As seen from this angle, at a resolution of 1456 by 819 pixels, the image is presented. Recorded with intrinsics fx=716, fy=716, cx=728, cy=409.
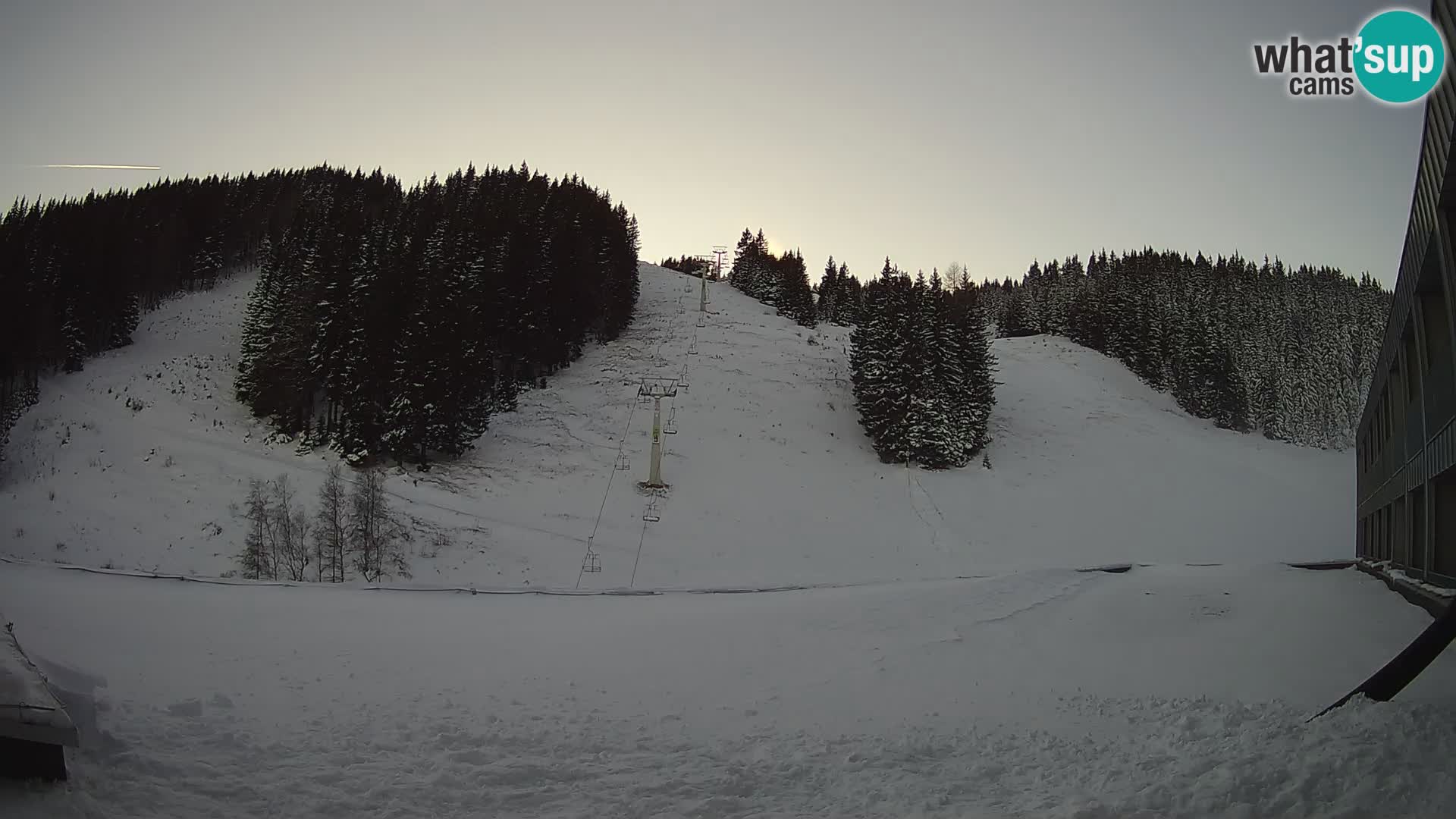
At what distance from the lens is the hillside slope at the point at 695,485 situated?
90.1 ft

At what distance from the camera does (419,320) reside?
36812mm

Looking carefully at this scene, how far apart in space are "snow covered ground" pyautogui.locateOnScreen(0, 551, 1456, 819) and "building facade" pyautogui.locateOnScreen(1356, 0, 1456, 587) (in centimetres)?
146

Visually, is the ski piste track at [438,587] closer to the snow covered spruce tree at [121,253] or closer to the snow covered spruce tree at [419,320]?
the snow covered spruce tree at [419,320]

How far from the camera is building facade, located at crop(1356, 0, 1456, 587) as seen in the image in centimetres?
971

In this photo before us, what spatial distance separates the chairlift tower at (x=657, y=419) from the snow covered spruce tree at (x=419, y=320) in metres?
8.04

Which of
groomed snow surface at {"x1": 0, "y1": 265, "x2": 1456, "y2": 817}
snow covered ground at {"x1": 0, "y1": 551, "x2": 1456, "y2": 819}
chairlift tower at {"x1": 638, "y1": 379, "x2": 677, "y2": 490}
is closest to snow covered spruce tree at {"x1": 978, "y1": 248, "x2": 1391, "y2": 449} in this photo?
groomed snow surface at {"x1": 0, "y1": 265, "x2": 1456, "y2": 817}

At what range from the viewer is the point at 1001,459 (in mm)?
44344

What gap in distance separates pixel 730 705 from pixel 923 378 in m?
36.9

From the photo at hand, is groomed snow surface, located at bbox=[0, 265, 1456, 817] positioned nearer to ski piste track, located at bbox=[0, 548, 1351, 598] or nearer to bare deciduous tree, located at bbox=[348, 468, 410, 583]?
ski piste track, located at bbox=[0, 548, 1351, 598]

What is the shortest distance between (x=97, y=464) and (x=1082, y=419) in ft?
188

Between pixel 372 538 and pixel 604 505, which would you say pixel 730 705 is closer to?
pixel 372 538

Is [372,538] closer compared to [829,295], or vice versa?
[372,538]

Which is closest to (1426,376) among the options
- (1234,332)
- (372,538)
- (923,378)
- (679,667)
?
(679,667)

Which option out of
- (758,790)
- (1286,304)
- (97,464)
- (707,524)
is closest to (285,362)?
(97,464)
